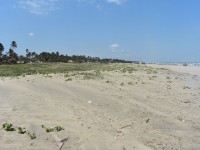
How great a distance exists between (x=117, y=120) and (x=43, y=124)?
2804 millimetres

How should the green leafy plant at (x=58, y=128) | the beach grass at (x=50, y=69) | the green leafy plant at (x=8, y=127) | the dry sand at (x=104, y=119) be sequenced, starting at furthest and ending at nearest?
the beach grass at (x=50, y=69) < the green leafy plant at (x=58, y=128) < the green leafy plant at (x=8, y=127) < the dry sand at (x=104, y=119)

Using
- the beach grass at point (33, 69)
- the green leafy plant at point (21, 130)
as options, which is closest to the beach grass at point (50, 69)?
the beach grass at point (33, 69)

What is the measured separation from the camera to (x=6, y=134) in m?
11.1

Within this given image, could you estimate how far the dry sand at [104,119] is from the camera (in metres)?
10.5

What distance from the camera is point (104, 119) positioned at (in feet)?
45.3

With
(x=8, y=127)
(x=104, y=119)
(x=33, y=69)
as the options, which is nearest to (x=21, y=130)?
(x=8, y=127)

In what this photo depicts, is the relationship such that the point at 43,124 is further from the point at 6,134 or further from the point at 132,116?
the point at 132,116

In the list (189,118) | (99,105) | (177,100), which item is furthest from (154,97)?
(189,118)

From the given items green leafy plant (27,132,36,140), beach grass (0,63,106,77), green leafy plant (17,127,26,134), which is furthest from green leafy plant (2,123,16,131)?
beach grass (0,63,106,77)

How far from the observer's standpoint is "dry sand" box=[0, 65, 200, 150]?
413 inches

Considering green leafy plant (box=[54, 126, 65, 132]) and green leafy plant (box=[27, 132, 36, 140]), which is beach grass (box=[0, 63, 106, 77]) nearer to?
green leafy plant (box=[54, 126, 65, 132])

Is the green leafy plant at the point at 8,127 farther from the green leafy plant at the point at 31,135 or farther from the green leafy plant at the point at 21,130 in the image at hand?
the green leafy plant at the point at 31,135

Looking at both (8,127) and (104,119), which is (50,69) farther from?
(8,127)

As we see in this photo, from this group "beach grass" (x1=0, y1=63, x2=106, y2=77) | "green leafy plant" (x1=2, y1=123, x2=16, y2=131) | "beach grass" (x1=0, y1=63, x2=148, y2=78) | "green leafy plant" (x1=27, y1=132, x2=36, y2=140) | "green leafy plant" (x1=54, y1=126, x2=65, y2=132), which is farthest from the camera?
"beach grass" (x1=0, y1=63, x2=106, y2=77)
